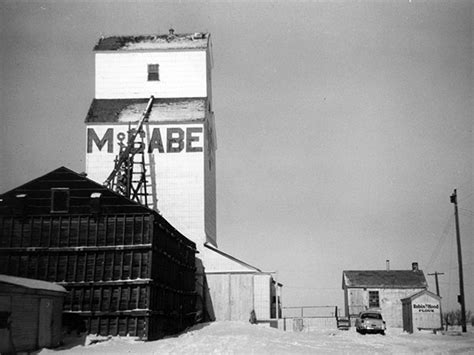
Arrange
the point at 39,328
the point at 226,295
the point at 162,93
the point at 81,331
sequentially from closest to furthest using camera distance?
the point at 39,328, the point at 81,331, the point at 226,295, the point at 162,93

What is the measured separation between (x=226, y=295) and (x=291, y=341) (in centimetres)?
1296

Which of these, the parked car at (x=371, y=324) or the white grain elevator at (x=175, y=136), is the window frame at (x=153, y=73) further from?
the parked car at (x=371, y=324)

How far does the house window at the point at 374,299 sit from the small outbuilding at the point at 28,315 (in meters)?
35.6

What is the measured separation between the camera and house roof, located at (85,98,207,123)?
42188 mm

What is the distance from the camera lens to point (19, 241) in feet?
87.3

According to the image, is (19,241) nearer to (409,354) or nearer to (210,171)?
(409,354)

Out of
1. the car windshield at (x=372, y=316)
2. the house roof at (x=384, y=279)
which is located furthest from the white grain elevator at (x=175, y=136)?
the house roof at (x=384, y=279)

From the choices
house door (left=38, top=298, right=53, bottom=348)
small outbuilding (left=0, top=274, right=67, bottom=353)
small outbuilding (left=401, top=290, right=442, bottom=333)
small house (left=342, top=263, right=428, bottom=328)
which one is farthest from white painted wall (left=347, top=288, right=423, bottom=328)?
house door (left=38, top=298, right=53, bottom=348)

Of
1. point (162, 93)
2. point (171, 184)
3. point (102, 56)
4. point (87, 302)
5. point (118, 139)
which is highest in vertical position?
point (102, 56)

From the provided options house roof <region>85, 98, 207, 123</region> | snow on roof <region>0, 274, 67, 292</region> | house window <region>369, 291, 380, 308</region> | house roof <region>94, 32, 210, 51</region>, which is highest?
house roof <region>94, 32, 210, 51</region>

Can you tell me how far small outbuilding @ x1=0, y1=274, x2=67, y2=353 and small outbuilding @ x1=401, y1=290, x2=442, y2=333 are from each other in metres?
27.9

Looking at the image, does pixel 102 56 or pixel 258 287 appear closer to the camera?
pixel 258 287

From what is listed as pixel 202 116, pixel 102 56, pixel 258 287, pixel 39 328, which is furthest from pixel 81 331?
pixel 102 56

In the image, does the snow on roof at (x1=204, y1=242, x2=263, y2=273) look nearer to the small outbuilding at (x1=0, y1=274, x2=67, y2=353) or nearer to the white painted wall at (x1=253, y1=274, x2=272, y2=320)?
the white painted wall at (x1=253, y1=274, x2=272, y2=320)
